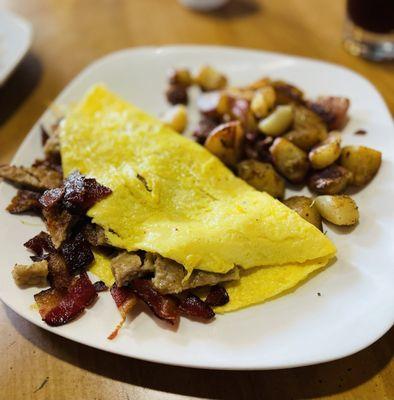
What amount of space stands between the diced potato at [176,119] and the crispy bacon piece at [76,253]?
907 millimetres

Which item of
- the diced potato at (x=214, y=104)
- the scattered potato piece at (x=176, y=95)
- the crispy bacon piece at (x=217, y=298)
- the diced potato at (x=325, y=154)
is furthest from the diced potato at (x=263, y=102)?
the crispy bacon piece at (x=217, y=298)

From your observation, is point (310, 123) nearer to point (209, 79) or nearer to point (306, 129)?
point (306, 129)

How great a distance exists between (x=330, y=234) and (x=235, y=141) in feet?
2.09

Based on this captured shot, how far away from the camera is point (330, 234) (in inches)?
80.8

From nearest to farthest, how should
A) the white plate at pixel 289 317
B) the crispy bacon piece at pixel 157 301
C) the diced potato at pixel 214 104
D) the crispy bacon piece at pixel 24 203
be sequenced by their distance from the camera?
1. the white plate at pixel 289 317
2. the crispy bacon piece at pixel 157 301
3. the crispy bacon piece at pixel 24 203
4. the diced potato at pixel 214 104

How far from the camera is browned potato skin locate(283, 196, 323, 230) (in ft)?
6.75

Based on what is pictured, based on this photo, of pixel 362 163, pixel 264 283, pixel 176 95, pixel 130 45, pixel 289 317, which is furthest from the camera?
pixel 130 45

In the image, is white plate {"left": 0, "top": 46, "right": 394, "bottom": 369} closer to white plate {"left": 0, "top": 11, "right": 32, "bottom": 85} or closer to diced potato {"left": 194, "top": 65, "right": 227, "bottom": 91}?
diced potato {"left": 194, "top": 65, "right": 227, "bottom": 91}

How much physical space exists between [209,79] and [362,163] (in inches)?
42.9

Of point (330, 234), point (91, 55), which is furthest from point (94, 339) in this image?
point (91, 55)

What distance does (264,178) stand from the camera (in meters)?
2.24

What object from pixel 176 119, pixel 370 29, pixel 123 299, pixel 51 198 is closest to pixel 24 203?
pixel 51 198

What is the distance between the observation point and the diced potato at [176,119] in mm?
2637

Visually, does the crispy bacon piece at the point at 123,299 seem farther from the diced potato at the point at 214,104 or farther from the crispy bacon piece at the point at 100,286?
the diced potato at the point at 214,104
